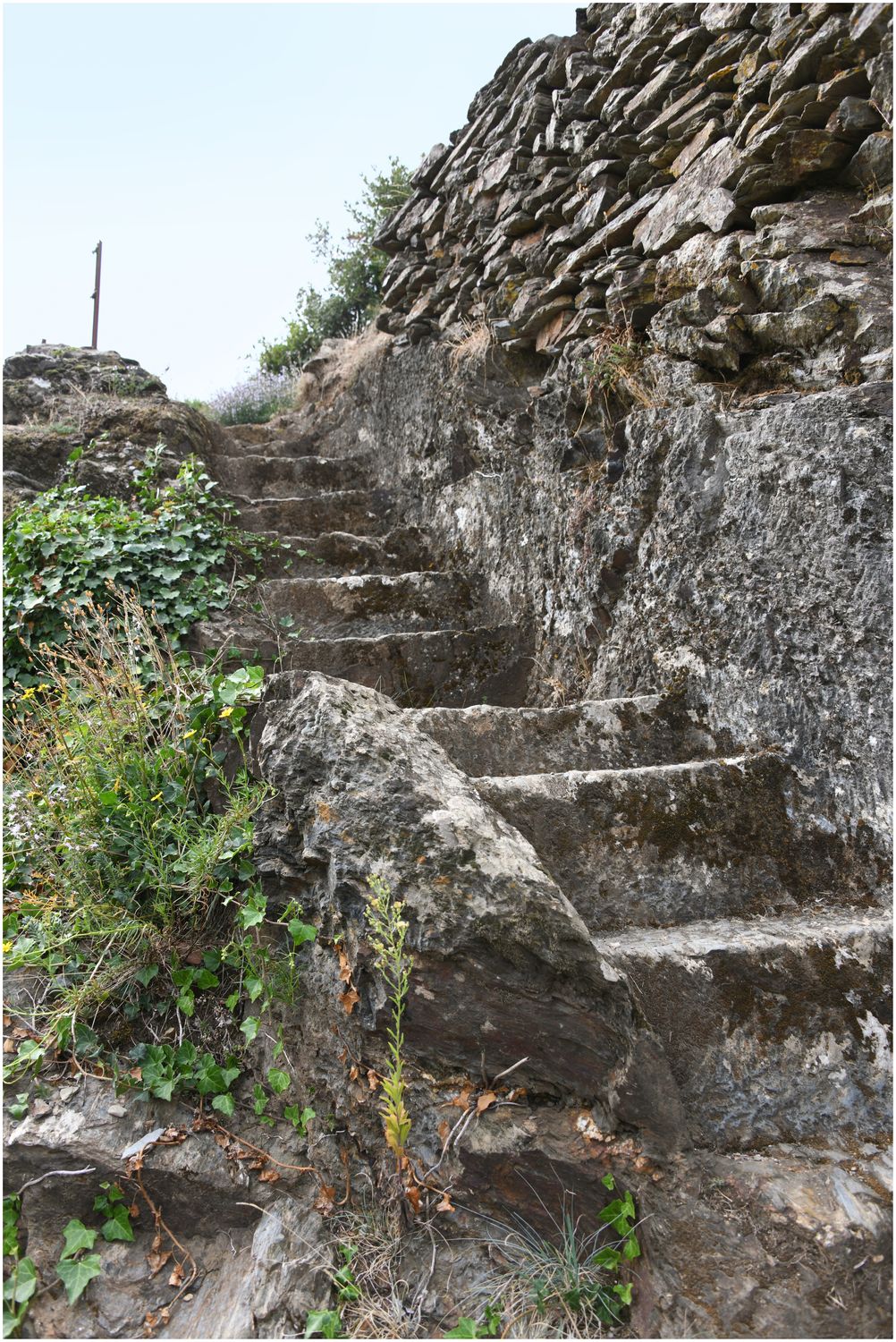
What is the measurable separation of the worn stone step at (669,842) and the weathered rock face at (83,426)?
3.35 metres

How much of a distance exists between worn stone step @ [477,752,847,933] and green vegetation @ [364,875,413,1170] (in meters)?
0.55

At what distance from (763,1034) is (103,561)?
317 centimetres

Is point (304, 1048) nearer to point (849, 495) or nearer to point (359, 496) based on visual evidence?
point (849, 495)

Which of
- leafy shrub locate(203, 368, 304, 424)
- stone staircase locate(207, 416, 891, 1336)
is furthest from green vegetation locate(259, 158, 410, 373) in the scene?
stone staircase locate(207, 416, 891, 1336)

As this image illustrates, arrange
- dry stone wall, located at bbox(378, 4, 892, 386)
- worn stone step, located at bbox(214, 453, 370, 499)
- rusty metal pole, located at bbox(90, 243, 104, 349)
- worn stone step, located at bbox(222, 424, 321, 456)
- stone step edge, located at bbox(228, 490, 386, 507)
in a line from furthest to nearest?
rusty metal pole, located at bbox(90, 243, 104, 349)
worn stone step, located at bbox(222, 424, 321, 456)
worn stone step, located at bbox(214, 453, 370, 499)
stone step edge, located at bbox(228, 490, 386, 507)
dry stone wall, located at bbox(378, 4, 892, 386)

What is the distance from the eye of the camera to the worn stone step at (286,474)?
5.65m

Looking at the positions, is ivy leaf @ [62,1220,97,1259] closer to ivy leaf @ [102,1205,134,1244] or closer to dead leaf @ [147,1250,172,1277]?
ivy leaf @ [102,1205,134,1244]

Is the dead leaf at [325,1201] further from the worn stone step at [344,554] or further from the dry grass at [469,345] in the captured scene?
the dry grass at [469,345]

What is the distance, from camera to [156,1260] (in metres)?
1.85

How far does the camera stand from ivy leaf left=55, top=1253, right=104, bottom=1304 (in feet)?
5.73

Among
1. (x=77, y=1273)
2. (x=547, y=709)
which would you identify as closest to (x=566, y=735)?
(x=547, y=709)

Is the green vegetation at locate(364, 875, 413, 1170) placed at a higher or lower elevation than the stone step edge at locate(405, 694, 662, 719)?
lower

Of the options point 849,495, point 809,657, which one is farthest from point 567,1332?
point 849,495

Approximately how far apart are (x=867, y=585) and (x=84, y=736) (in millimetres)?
2235
